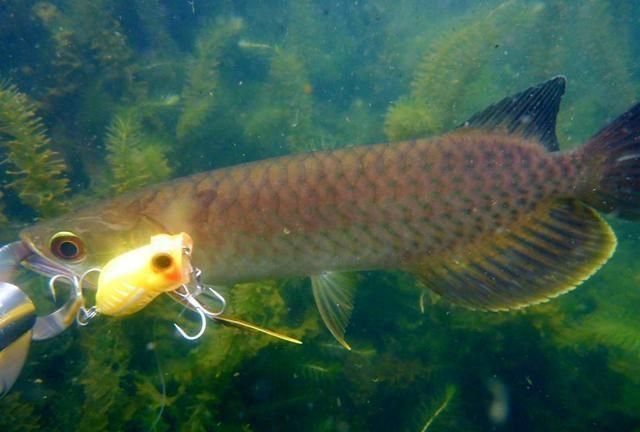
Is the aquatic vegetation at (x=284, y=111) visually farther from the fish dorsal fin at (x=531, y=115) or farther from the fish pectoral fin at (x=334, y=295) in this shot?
the fish dorsal fin at (x=531, y=115)

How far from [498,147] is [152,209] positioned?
2.34m

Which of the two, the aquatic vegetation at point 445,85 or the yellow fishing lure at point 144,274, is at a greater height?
the yellow fishing lure at point 144,274

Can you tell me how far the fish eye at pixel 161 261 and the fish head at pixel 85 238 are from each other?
4.80ft

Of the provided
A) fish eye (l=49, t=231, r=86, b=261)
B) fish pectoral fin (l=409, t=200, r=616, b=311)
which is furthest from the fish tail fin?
fish eye (l=49, t=231, r=86, b=261)

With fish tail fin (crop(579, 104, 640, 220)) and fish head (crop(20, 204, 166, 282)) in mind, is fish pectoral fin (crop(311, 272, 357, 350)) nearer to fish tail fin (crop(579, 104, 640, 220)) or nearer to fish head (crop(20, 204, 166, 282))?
fish head (crop(20, 204, 166, 282))

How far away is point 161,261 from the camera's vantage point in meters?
1.78

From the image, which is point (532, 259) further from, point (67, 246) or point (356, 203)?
point (67, 246)

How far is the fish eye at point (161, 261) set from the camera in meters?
1.77

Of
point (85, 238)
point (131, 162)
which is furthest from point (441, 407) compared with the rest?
point (131, 162)

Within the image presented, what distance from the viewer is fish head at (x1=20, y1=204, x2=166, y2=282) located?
2963 mm

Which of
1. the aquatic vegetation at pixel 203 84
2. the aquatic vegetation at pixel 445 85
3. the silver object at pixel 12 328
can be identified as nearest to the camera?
the silver object at pixel 12 328

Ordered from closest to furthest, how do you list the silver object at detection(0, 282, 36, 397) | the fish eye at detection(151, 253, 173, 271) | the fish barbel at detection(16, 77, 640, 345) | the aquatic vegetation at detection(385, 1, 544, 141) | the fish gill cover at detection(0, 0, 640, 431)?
1. the fish eye at detection(151, 253, 173, 271)
2. the silver object at detection(0, 282, 36, 397)
3. the fish barbel at detection(16, 77, 640, 345)
4. the fish gill cover at detection(0, 0, 640, 431)
5. the aquatic vegetation at detection(385, 1, 544, 141)

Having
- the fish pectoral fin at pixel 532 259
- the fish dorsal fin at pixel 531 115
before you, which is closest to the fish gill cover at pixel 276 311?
the fish pectoral fin at pixel 532 259

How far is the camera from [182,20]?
1555 centimetres
